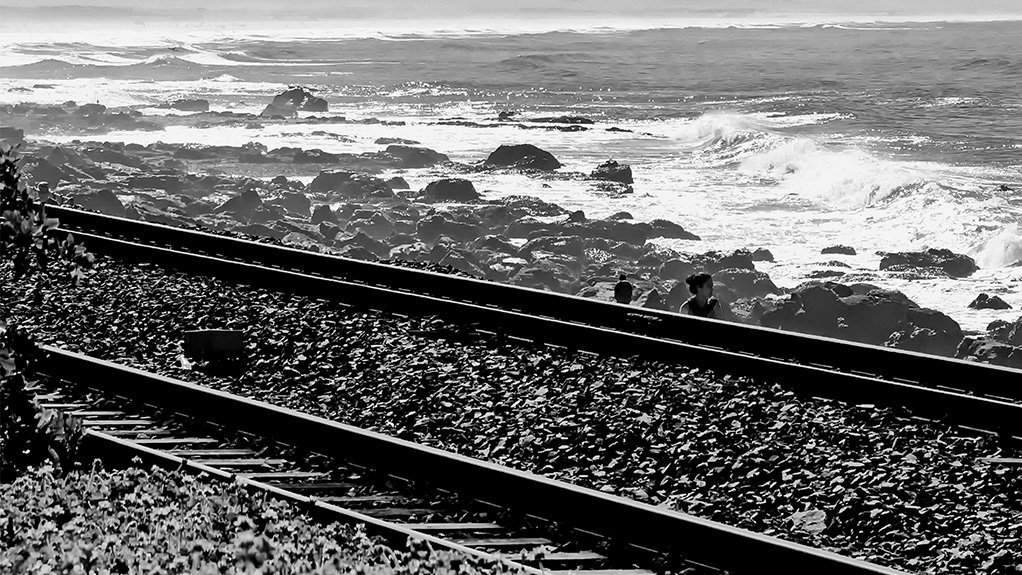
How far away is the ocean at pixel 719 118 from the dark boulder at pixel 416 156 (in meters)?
1.22

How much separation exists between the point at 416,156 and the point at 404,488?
32398mm

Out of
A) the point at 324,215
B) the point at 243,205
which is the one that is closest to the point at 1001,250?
the point at 324,215

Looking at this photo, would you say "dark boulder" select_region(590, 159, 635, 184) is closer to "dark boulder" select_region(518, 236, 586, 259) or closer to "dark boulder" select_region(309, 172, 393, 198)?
"dark boulder" select_region(309, 172, 393, 198)

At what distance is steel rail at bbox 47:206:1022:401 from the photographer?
9523mm

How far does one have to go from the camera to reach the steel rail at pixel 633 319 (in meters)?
9.52

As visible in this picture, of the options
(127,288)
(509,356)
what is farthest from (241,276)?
(509,356)

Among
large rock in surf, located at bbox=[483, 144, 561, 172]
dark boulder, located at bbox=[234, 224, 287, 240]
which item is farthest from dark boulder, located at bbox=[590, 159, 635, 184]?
dark boulder, located at bbox=[234, 224, 287, 240]

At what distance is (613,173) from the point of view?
34.8 meters

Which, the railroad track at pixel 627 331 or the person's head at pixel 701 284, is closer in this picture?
the railroad track at pixel 627 331

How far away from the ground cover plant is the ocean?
15.3 m

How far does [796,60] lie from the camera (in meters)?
103

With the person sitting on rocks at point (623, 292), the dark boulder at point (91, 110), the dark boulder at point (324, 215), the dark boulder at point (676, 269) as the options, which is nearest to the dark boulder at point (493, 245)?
the dark boulder at point (676, 269)

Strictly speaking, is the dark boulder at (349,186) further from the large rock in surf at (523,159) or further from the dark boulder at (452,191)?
the large rock in surf at (523,159)

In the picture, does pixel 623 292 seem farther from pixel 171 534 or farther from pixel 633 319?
pixel 171 534
